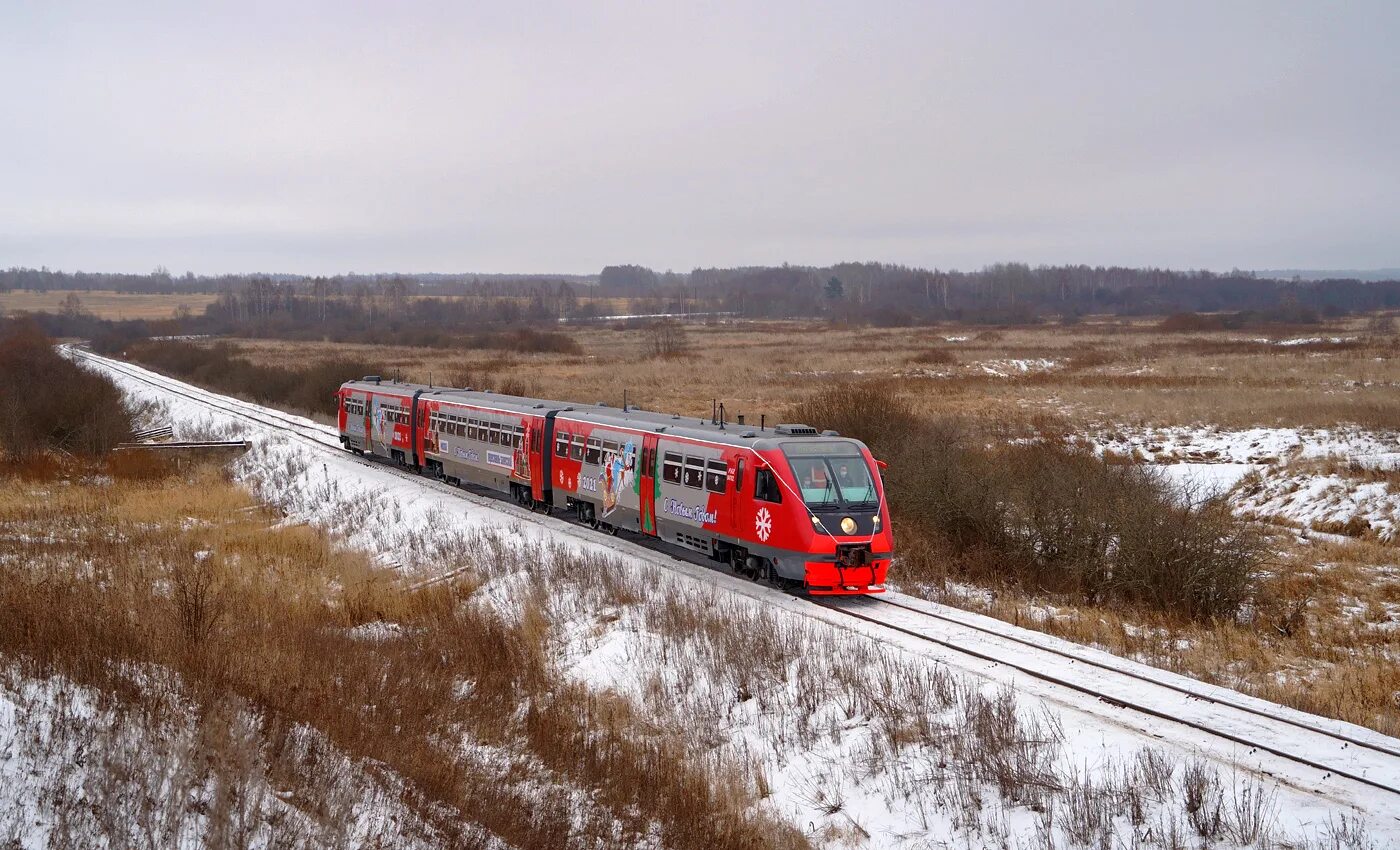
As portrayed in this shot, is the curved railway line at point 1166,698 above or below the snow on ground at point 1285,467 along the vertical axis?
above

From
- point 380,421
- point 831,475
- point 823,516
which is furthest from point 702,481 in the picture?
point 380,421

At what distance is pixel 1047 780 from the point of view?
10.2 meters

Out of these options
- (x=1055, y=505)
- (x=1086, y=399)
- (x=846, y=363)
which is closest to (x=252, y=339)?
(x=846, y=363)

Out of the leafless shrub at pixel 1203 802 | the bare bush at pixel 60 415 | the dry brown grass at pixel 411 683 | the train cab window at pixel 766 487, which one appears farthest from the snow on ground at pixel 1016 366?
the leafless shrub at pixel 1203 802

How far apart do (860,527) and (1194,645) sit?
200 inches

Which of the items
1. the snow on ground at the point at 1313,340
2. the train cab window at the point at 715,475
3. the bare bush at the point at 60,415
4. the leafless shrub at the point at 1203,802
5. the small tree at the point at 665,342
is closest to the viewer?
the leafless shrub at the point at 1203,802

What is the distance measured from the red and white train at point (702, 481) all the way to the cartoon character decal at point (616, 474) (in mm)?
41

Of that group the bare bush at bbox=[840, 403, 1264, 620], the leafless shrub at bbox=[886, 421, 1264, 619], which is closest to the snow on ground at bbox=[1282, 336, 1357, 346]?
the bare bush at bbox=[840, 403, 1264, 620]

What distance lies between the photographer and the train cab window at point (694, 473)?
20312mm

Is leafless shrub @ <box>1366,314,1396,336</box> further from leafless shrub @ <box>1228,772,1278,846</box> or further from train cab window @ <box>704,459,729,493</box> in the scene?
leafless shrub @ <box>1228,772,1278,846</box>

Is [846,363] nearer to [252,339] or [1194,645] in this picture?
[1194,645]

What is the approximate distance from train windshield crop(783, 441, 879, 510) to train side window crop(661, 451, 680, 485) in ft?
10.1

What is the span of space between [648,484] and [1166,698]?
11.6m

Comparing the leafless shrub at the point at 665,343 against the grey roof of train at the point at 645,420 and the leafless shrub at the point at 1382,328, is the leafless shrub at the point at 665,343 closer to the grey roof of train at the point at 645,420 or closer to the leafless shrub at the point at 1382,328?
the grey roof of train at the point at 645,420
